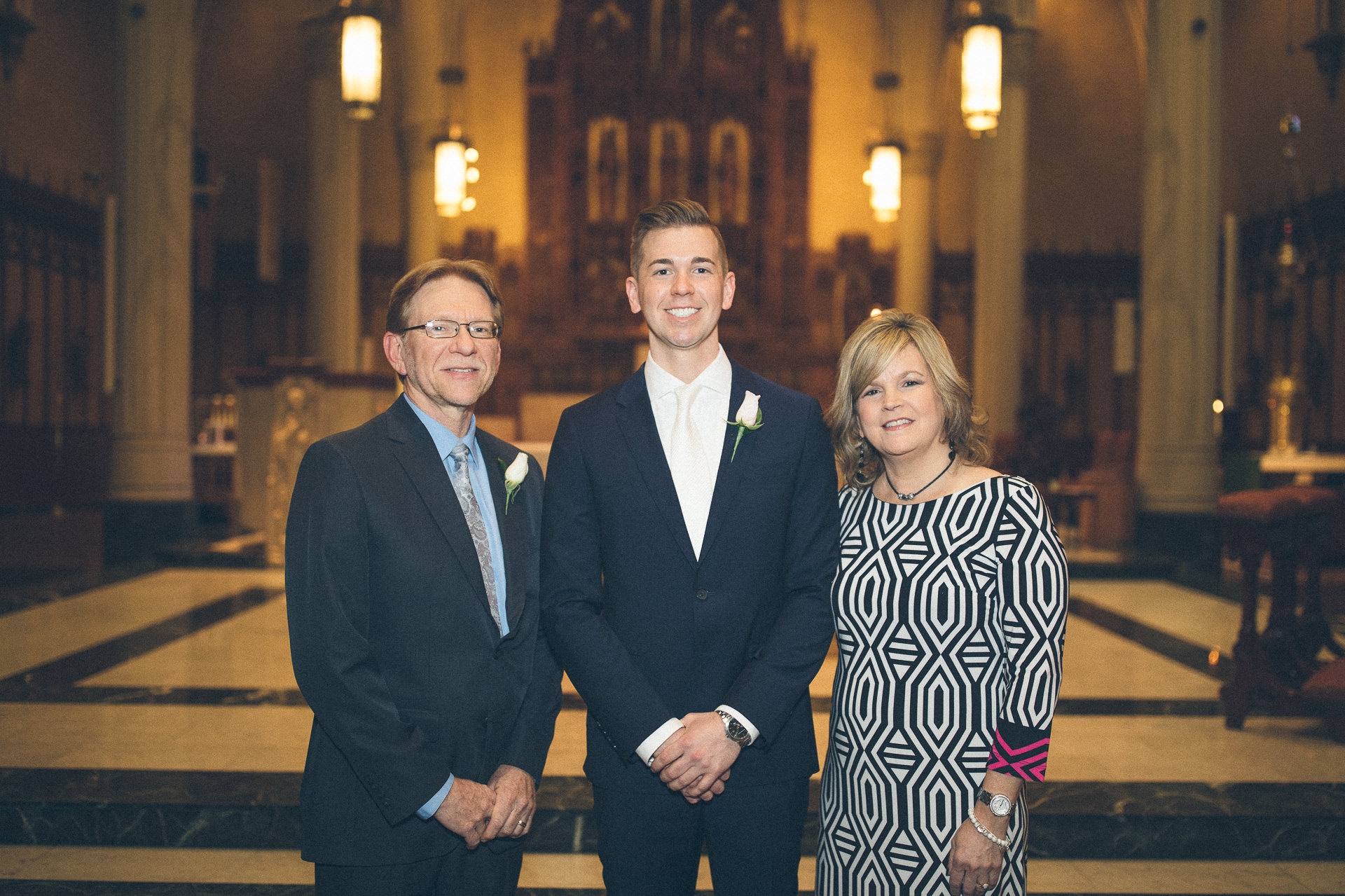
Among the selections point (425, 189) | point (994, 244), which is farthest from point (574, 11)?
point (994, 244)

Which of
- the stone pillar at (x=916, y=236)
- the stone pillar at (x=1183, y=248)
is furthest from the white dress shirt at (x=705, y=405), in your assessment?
the stone pillar at (x=916, y=236)

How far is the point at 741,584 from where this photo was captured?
198 centimetres

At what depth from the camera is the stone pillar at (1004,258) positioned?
1120cm

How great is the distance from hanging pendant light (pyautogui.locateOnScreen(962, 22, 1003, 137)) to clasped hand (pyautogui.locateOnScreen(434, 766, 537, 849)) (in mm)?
6238

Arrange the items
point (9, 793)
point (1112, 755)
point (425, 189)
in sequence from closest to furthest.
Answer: point (9, 793)
point (1112, 755)
point (425, 189)

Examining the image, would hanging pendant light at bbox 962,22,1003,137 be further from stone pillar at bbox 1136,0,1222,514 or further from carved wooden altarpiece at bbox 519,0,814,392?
carved wooden altarpiece at bbox 519,0,814,392

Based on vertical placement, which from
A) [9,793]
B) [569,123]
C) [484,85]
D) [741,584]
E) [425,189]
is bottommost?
[9,793]

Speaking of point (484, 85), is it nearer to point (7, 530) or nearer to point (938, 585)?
point (7, 530)

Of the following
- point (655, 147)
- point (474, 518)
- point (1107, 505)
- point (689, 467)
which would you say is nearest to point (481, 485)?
point (474, 518)

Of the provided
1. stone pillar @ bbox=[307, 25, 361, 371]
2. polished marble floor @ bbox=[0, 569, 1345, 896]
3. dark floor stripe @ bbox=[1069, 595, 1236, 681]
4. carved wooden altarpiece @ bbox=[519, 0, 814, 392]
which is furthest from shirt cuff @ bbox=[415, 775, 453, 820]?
carved wooden altarpiece @ bbox=[519, 0, 814, 392]

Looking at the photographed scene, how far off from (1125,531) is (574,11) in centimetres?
966

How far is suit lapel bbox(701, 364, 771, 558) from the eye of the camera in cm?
197

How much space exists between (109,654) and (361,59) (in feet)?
13.7

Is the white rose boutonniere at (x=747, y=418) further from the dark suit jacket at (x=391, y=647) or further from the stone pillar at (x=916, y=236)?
the stone pillar at (x=916, y=236)
